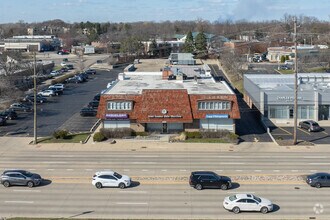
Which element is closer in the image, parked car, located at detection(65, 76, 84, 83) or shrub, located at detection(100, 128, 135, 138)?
shrub, located at detection(100, 128, 135, 138)

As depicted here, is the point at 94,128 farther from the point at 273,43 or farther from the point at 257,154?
the point at 273,43

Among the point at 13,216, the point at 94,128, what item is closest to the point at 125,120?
the point at 94,128

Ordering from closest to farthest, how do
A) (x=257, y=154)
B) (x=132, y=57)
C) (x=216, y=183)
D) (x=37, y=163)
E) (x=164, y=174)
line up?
(x=216, y=183)
(x=164, y=174)
(x=37, y=163)
(x=257, y=154)
(x=132, y=57)

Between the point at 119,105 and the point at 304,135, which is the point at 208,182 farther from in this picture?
the point at 304,135

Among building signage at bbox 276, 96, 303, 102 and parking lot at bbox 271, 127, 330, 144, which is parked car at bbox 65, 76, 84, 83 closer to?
building signage at bbox 276, 96, 303, 102

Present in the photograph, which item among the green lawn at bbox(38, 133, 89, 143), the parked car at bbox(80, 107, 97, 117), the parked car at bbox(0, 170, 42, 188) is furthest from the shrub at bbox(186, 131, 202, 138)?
the parked car at bbox(0, 170, 42, 188)

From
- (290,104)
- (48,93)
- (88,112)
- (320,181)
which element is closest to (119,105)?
(88,112)
